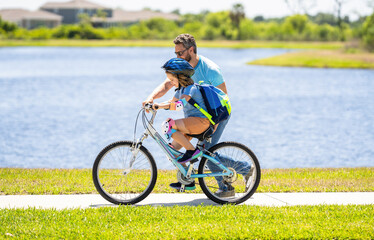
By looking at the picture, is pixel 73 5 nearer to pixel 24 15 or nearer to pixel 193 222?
pixel 24 15

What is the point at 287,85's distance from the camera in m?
43.3

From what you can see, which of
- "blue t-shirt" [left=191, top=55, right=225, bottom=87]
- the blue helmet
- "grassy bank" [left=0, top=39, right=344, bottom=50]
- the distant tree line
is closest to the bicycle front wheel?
the blue helmet

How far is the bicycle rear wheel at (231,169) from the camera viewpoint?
668 cm

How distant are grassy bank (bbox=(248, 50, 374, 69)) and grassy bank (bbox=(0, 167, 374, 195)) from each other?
52.0 meters

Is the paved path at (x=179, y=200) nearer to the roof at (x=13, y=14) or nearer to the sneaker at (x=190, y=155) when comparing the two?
the sneaker at (x=190, y=155)

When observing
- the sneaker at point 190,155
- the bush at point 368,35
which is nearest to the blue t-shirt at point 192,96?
the sneaker at point 190,155

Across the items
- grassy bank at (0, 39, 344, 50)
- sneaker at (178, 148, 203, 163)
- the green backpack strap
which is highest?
the green backpack strap

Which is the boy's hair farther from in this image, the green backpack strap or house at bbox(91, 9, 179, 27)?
house at bbox(91, 9, 179, 27)

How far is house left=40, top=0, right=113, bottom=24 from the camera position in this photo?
175000mm

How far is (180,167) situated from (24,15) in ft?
544

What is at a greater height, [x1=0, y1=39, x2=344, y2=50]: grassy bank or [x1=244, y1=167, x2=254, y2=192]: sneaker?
[x1=244, y1=167, x2=254, y2=192]: sneaker

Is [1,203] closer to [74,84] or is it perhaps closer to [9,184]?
[9,184]

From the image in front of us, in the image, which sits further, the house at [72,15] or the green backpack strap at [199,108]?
the house at [72,15]

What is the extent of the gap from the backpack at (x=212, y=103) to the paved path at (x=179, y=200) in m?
1.12
